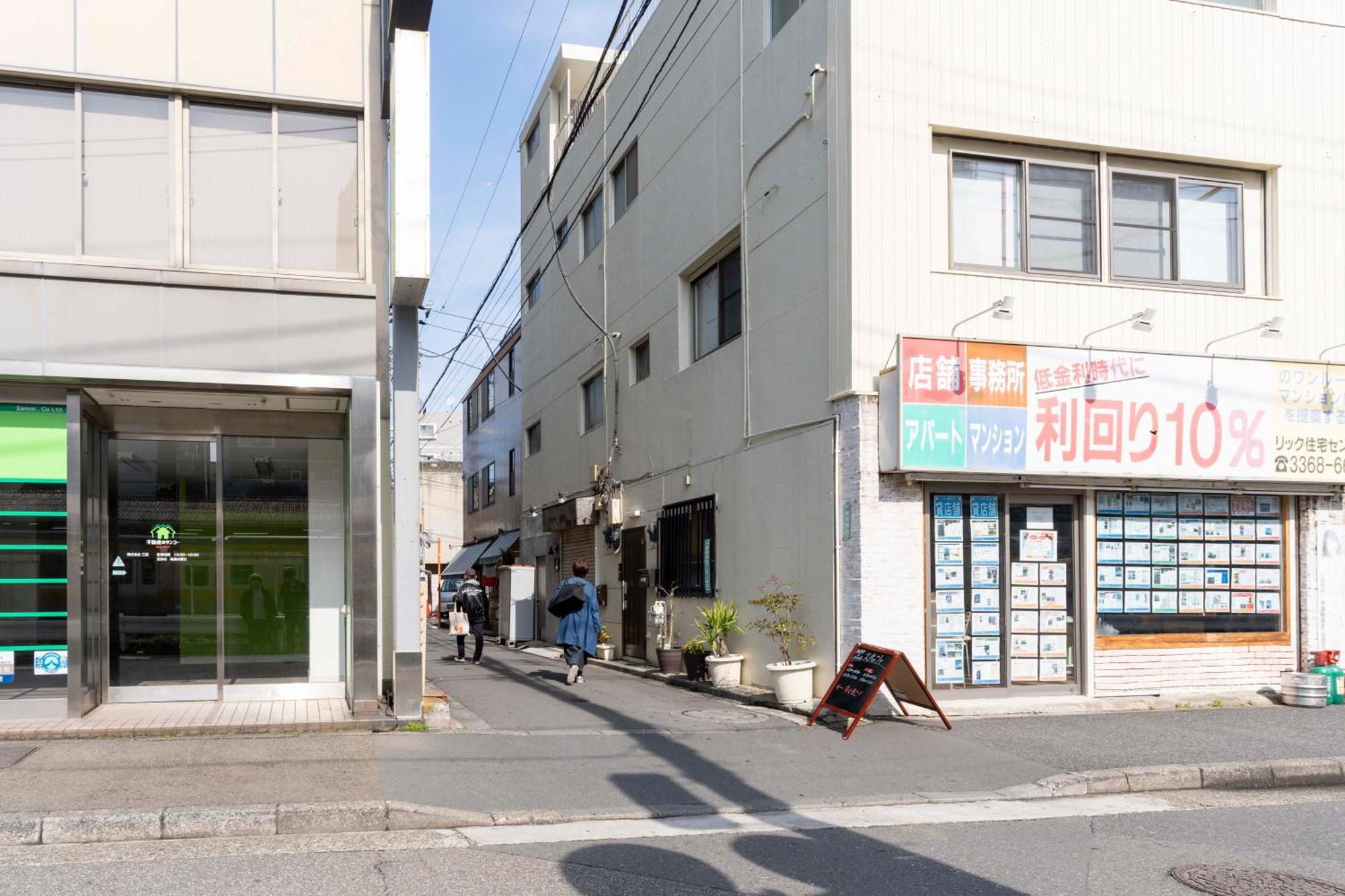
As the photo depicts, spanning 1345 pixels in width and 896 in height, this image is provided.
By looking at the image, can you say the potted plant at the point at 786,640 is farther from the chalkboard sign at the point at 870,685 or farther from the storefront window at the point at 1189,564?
the storefront window at the point at 1189,564

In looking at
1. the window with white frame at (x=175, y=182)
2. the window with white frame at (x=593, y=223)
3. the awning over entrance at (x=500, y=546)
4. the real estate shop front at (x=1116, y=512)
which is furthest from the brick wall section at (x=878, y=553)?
the awning over entrance at (x=500, y=546)

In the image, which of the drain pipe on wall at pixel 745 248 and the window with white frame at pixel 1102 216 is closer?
the window with white frame at pixel 1102 216

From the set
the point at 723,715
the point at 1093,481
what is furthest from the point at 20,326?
the point at 1093,481

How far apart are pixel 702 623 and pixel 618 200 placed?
1055 cm

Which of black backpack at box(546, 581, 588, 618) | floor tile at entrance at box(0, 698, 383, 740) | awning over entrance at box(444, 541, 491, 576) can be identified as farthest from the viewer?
awning over entrance at box(444, 541, 491, 576)

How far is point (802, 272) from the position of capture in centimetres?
1338

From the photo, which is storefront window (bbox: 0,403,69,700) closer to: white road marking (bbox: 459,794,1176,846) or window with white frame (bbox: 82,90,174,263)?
window with white frame (bbox: 82,90,174,263)

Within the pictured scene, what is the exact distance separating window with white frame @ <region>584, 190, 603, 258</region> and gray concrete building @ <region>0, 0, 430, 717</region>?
1258 cm

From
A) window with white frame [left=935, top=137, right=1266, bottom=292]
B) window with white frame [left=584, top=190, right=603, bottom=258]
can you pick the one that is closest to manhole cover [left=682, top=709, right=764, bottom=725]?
window with white frame [left=935, top=137, right=1266, bottom=292]

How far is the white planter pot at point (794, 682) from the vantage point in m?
12.5

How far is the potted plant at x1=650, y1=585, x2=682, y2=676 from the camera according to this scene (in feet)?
55.2

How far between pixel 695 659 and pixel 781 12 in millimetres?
8687

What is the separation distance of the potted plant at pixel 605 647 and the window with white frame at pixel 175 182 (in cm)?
1112

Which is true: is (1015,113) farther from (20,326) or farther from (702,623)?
(20,326)
